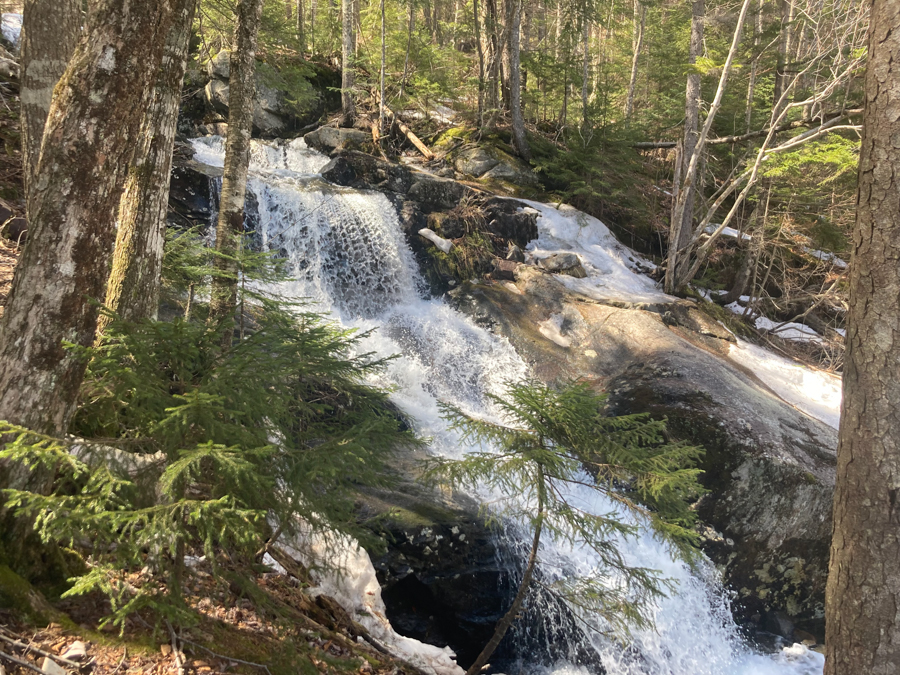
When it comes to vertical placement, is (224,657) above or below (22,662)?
below

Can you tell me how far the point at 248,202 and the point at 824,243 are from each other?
1469cm

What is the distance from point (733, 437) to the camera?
7625 mm

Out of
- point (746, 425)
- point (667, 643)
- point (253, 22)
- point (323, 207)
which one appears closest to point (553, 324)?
point (746, 425)

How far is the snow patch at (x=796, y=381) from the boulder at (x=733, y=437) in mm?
562

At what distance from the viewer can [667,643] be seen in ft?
19.8

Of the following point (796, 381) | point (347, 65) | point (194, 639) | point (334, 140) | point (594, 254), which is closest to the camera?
point (194, 639)

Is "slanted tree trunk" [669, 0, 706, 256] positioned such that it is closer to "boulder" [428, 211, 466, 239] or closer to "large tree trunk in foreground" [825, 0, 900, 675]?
"boulder" [428, 211, 466, 239]

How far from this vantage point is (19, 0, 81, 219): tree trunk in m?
4.45

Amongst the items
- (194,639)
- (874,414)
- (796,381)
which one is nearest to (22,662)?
(194,639)

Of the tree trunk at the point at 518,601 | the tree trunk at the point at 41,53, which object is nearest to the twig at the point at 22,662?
the tree trunk at the point at 518,601

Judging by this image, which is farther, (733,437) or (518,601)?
(733,437)

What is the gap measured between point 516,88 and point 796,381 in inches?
445

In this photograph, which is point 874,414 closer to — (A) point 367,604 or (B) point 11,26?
(A) point 367,604

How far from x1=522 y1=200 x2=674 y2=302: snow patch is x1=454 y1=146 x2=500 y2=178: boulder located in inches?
80.8
